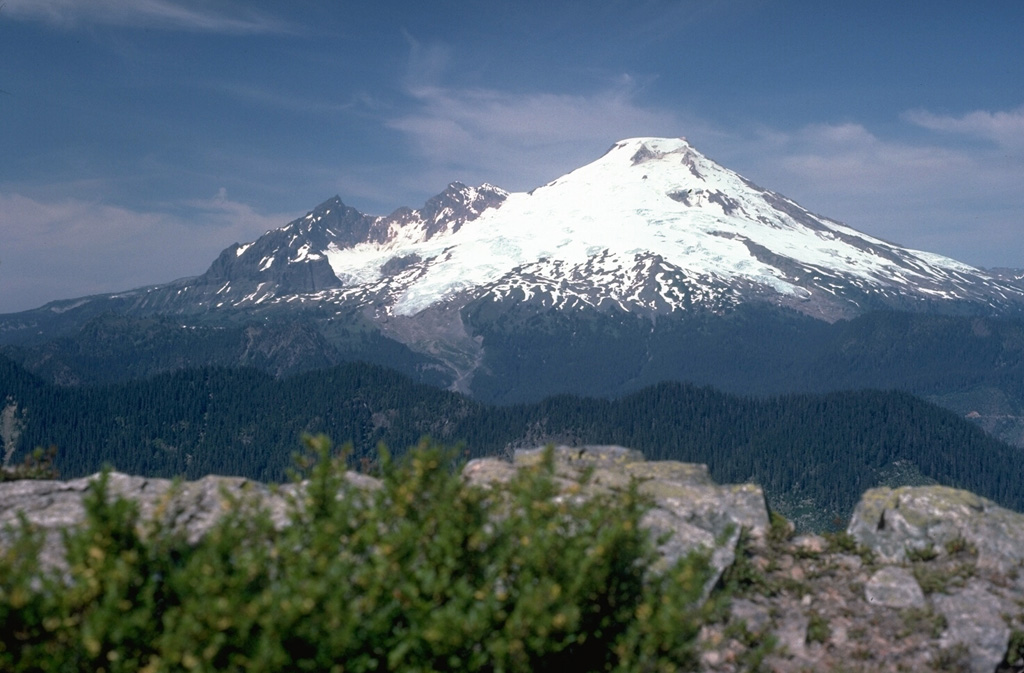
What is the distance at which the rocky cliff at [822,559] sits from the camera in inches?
864

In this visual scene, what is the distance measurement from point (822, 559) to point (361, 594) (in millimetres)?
17729

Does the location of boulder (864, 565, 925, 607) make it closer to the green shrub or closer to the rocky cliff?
the rocky cliff

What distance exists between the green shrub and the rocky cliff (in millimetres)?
2884

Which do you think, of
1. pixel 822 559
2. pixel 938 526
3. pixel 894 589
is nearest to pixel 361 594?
pixel 894 589

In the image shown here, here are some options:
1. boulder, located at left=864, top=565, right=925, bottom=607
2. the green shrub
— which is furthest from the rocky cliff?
the green shrub

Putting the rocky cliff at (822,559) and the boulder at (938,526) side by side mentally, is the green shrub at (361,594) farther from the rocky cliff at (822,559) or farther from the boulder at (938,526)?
the boulder at (938,526)

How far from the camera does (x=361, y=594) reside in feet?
52.3

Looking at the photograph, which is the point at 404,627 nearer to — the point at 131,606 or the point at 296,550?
the point at 296,550

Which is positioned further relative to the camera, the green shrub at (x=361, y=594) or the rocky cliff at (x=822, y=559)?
the rocky cliff at (x=822, y=559)

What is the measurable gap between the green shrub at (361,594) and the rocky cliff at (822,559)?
288 cm

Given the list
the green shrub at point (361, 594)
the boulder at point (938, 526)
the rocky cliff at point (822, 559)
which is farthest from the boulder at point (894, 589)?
the green shrub at point (361, 594)

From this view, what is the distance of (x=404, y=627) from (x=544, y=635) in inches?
125

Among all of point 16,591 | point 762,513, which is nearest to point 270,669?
point 16,591

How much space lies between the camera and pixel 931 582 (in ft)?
80.0
